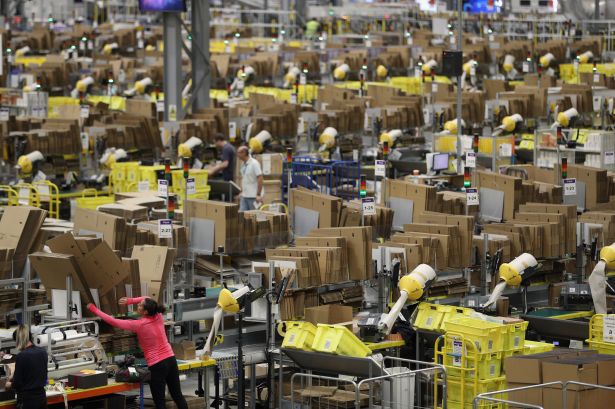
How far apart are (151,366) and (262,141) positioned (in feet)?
37.8

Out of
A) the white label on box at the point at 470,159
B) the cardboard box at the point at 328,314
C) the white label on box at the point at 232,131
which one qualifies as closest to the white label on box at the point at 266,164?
the white label on box at the point at 232,131

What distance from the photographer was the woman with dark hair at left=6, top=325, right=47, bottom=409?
10164 mm

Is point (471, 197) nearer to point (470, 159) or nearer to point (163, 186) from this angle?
point (470, 159)

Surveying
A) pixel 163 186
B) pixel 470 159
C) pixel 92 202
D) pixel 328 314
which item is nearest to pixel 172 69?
pixel 92 202

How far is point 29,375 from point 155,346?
Answer: 1.12m

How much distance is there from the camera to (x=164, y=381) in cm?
1102

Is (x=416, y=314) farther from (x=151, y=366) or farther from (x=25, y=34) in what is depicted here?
(x=25, y=34)

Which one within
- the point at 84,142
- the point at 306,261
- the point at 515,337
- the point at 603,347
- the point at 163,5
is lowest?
the point at 603,347

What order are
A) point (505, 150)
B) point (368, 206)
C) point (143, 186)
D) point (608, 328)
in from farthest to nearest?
point (505, 150)
point (143, 186)
point (368, 206)
point (608, 328)

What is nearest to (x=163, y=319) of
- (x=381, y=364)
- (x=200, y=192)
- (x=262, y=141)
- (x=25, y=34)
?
(x=381, y=364)

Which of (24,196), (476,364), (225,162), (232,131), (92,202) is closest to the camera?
(476,364)

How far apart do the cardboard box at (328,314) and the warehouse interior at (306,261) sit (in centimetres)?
2

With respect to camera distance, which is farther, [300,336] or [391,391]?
[300,336]

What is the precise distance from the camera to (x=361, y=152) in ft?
77.1
